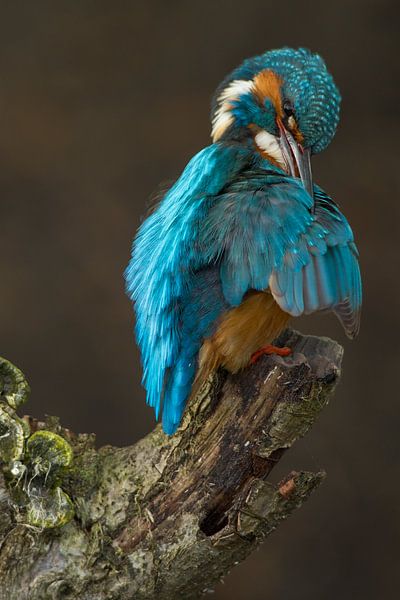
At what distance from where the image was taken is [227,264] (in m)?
1.55

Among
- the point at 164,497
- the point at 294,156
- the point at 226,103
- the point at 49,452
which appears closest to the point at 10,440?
the point at 49,452

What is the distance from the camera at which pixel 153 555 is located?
1484 mm

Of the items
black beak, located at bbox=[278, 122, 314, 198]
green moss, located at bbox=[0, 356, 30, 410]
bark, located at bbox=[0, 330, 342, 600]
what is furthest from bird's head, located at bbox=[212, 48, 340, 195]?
green moss, located at bbox=[0, 356, 30, 410]

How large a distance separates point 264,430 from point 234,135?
1.96 ft

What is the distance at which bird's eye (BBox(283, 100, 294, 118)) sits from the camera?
5.63 feet

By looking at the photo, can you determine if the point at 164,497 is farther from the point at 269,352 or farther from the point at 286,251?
the point at 286,251

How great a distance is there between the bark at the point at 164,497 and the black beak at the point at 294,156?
34cm

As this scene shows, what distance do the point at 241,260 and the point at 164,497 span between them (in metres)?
0.40

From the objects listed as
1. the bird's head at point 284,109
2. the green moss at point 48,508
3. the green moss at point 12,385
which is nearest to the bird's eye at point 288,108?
the bird's head at point 284,109

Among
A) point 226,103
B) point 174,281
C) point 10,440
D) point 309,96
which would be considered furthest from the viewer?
point 226,103

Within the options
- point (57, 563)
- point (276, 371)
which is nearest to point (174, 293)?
point (276, 371)

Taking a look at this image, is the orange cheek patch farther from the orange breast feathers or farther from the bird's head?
the orange breast feathers

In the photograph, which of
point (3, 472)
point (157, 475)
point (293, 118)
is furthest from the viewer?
point (293, 118)

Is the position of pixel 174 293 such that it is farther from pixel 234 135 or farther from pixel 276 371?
pixel 234 135
